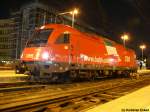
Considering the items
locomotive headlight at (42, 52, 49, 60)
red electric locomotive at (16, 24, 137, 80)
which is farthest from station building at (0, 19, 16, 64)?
locomotive headlight at (42, 52, 49, 60)

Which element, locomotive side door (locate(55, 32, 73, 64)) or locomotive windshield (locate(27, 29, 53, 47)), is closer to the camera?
locomotive side door (locate(55, 32, 73, 64))

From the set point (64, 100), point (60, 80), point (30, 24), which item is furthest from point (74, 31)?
point (30, 24)

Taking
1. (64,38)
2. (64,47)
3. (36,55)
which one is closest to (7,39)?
(64,38)

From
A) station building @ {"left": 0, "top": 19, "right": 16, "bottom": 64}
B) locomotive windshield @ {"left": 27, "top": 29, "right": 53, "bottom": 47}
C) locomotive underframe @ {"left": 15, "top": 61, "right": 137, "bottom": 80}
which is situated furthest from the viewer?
station building @ {"left": 0, "top": 19, "right": 16, "bottom": 64}

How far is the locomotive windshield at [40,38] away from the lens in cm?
1898

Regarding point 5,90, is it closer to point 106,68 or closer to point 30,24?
point 106,68

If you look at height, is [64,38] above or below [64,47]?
above

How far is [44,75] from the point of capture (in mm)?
18031

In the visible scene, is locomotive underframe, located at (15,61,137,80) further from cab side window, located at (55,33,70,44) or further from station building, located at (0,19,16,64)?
station building, located at (0,19,16,64)

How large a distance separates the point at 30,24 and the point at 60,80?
260 ft

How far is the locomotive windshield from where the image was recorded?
1898cm

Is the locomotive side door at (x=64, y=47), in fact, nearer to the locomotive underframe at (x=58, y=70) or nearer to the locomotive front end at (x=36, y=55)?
the locomotive underframe at (x=58, y=70)

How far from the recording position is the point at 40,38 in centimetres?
1936

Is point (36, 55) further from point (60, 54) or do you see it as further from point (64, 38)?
point (64, 38)
